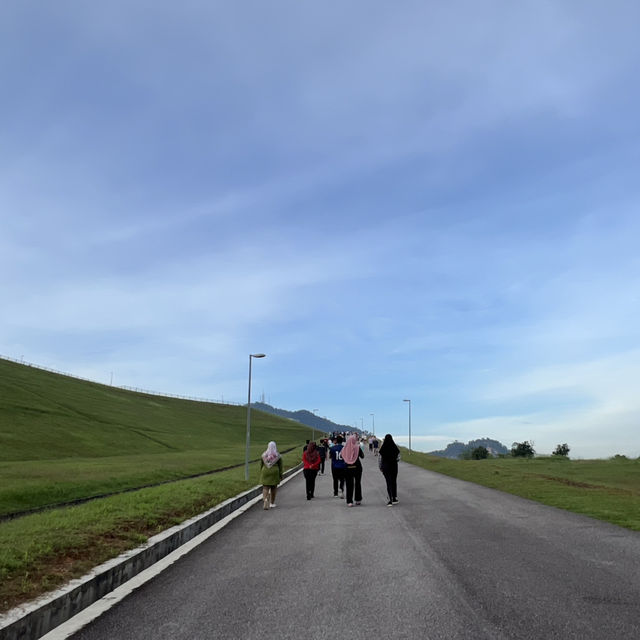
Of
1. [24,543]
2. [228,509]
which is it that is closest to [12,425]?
[228,509]

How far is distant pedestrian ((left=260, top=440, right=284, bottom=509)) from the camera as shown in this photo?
15125 millimetres

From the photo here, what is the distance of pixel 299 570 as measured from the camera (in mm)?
7289

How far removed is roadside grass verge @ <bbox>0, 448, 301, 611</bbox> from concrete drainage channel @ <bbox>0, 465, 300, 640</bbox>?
0.19m

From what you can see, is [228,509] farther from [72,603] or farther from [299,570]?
[72,603]

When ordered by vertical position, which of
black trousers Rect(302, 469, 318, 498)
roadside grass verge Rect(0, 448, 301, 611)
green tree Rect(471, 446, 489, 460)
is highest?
green tree Rect(471, 446, 489, 460)

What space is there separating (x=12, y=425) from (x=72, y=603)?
63.5 metres

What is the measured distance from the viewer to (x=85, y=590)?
5996 mm

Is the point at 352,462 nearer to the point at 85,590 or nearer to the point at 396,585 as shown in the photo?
the point at 396,585

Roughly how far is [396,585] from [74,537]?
4832 mm

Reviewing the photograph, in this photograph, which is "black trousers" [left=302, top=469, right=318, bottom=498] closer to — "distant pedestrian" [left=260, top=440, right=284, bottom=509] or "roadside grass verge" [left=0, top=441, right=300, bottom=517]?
"distant pedestrian" [left=260, top=440, right=284, bottom=509]

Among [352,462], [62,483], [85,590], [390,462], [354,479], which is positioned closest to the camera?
[85,590]

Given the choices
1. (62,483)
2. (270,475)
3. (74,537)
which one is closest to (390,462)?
(270,475)

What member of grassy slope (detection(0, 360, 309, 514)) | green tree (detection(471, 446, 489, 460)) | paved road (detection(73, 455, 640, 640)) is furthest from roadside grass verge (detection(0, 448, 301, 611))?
green tree (detection(471, 446, 489, 460))

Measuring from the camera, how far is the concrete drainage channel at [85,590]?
4840 mm
